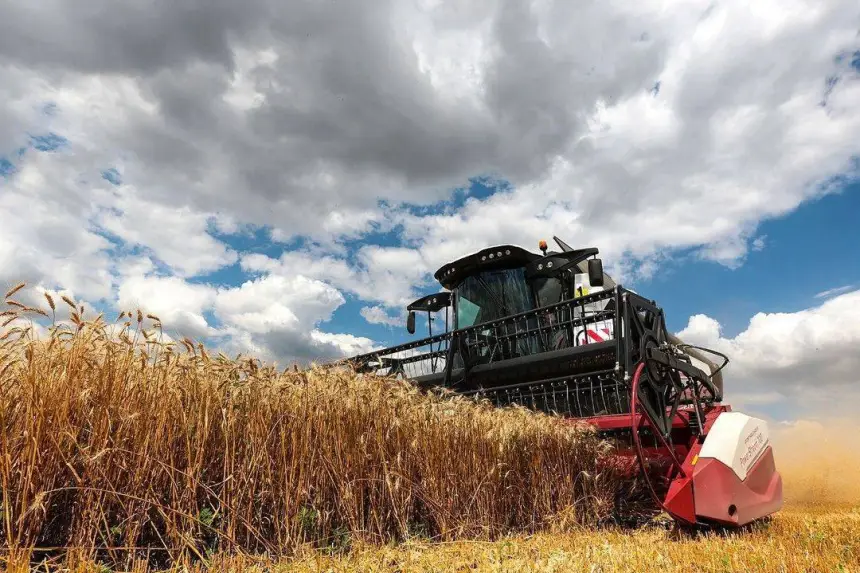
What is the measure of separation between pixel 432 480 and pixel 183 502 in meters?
1.92

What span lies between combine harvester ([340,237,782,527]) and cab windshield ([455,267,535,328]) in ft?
0.05

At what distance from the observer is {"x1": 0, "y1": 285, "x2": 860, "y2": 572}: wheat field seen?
2570 millimetres

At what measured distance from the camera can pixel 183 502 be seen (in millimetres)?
2951

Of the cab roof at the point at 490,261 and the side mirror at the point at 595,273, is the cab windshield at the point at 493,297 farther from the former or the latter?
the side mirror at the point at 595,273

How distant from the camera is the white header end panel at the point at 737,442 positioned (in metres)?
4.24

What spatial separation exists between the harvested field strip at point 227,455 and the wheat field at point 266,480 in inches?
0.4

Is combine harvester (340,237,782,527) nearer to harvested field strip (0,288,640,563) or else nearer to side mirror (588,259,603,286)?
side mirror (588,259,603,286)

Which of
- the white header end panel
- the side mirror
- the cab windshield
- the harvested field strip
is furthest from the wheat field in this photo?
the cab windshield

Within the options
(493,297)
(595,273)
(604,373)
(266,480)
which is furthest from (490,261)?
(266,480)

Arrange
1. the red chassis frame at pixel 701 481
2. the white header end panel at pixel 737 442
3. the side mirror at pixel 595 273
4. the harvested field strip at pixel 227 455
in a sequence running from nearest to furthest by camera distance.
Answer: the harvested field strip at pixel 227 455, the red chassis frame at pixel 701 481, the white header end panel at pixel 737 442, the side mirror at pixel 595 273

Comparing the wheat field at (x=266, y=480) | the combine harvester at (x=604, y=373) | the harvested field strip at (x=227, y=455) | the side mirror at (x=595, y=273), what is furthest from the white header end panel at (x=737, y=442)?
the side mirror at (x=595, y=273)

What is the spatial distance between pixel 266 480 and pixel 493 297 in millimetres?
4772

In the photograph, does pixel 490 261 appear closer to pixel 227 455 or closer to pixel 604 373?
pixel 604 373

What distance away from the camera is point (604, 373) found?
5238 millimetres
